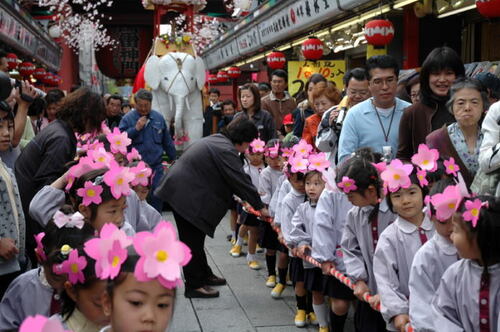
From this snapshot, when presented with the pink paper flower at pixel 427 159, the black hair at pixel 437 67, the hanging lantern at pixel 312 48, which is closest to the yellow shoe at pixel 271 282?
the black hair at pixel 437 67

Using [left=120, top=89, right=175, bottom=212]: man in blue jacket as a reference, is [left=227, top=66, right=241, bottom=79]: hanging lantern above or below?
above

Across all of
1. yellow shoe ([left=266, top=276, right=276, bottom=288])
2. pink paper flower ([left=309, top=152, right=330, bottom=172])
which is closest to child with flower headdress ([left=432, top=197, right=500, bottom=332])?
pink paper flower ([left=309, top=152, right=330, bottom=172])

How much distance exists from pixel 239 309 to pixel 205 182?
1.22m

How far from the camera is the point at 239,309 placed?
579 cm

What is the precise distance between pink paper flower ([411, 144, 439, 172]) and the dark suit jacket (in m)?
2.50

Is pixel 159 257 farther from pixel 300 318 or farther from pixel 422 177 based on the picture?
pixel 300 318

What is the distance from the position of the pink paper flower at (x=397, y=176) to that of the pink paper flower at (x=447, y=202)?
56cm

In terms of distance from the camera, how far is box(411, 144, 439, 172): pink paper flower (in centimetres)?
359

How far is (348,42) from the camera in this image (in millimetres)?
12773

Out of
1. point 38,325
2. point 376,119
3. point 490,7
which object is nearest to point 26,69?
point 490,7

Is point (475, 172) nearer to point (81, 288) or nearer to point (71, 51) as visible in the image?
point (81, 288)

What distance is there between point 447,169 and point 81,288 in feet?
6.87

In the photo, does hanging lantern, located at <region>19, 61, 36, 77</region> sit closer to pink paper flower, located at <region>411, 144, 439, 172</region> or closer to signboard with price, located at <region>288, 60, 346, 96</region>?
signboard with price, located at <region>288, 60, 346, 96</region>

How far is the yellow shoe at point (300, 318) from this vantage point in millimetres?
5246
